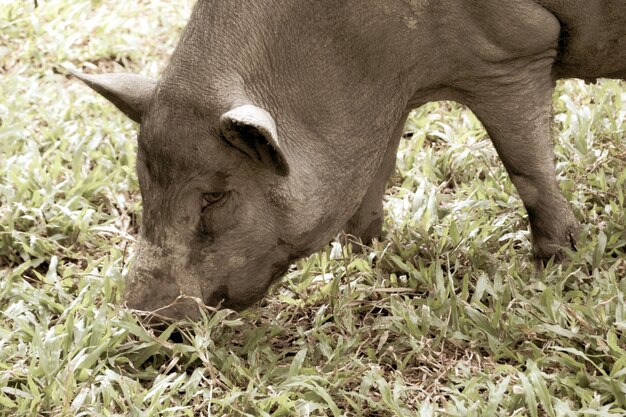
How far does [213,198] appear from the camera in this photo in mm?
4328

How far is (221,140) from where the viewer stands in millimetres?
4188

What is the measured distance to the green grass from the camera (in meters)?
4.16

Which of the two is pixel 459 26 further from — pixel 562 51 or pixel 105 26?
pixel 105 26

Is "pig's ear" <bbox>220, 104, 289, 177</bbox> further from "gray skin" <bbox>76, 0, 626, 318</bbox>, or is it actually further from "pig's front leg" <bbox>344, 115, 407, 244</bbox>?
"pig's front leg" <bbox>344, 115, 407, 244</bbox>

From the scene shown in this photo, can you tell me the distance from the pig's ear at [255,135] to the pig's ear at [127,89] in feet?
1.68

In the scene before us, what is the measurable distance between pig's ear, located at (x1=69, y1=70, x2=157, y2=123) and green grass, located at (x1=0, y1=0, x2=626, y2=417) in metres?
0.86

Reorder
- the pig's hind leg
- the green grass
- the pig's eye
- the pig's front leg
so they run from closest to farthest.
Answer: the green grass, the pig's eye, the pig's hind leg, the pig's front leg


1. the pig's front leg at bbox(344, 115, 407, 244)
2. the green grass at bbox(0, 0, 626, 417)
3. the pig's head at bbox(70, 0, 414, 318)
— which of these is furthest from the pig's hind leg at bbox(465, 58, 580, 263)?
the pig's front leg at bbox(344, 115, 407, 244)

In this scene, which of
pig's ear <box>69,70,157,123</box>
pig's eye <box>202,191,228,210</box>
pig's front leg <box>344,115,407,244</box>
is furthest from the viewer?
pig's front leg <box>344,115,407,244</box>

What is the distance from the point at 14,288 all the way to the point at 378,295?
1.70 metres

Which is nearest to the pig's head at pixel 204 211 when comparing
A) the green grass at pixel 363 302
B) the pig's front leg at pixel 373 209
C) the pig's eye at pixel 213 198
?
the pig's eye at pixel 213 198

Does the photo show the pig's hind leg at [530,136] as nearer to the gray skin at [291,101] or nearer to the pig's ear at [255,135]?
the gray skin at [291,101]

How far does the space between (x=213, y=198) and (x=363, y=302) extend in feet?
3.06

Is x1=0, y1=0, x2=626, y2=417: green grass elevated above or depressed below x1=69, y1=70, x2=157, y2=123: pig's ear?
below
